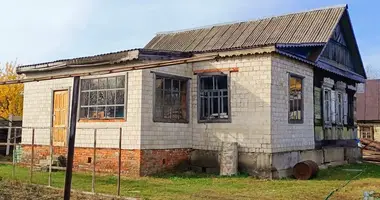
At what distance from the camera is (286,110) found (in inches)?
566

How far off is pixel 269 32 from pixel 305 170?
5.73 metres

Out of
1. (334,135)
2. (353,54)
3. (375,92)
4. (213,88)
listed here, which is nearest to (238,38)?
(213,88)

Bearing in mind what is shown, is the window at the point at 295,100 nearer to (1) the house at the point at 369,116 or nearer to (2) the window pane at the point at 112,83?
(2) the window pane at the point at 112,83

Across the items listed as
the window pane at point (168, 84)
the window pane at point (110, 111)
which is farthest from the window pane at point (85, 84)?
the window pane at point (168, 84)

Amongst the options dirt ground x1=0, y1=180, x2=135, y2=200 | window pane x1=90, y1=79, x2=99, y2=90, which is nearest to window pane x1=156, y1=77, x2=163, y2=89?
window pane x1=90, y1=79, x2=99, y2=90

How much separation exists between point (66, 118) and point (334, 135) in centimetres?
1083

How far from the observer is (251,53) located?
13633 millimetres

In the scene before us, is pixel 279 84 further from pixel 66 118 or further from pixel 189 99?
pixel 66 118

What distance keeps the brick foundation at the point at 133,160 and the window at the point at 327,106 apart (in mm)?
6109

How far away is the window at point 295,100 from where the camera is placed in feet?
48.6

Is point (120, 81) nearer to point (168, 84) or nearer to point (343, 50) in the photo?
point (168, 84)

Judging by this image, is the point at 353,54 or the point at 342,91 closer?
the point at 342,91

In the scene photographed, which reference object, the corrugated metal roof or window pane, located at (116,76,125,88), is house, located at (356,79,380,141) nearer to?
the corrugated metal roof

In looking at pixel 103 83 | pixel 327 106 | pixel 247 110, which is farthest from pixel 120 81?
pixel 327 106
